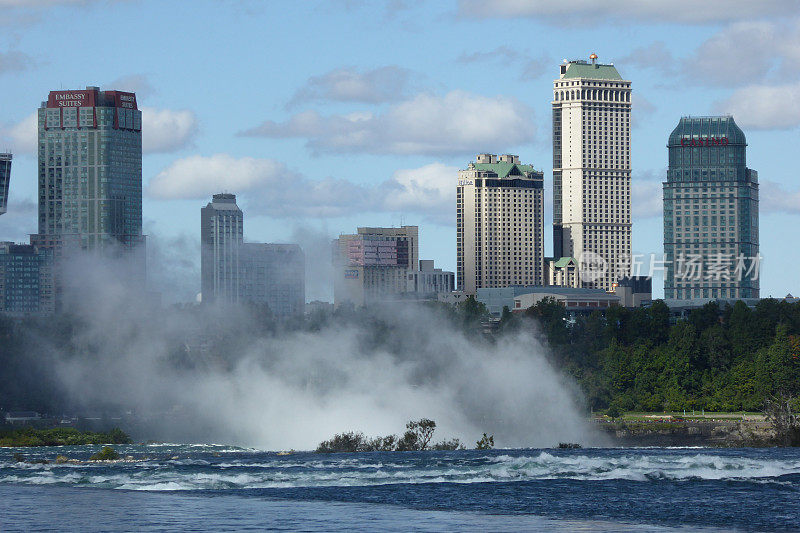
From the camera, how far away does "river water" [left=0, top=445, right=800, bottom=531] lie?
70375mm

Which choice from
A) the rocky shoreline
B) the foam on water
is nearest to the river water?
the foam on water

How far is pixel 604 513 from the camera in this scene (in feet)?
239

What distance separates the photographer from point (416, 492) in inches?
3265

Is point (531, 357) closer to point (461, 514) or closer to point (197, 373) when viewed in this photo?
point (197, 373)

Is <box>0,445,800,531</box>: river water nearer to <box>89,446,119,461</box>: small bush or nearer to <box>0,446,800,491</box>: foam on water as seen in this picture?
<box>0,446,800,491</box>: foam on water

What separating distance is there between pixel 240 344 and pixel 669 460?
63429 millimetres

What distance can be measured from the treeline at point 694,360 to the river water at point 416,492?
213 ft

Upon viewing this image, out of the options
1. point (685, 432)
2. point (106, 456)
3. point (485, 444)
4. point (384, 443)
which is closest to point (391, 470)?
point (106, 456)

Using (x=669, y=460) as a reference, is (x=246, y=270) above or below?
above

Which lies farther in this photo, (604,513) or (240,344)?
(240,344)

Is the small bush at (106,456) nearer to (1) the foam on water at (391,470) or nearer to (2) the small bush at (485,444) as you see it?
(1) the foam on water at (391,470)

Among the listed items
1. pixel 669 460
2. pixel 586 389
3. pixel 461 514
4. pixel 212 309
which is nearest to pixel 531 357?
pixel 586 389

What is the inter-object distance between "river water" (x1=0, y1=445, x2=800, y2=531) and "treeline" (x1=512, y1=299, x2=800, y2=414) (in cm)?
6497

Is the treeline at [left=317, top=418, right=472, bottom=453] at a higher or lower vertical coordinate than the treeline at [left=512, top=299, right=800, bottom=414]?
lower
